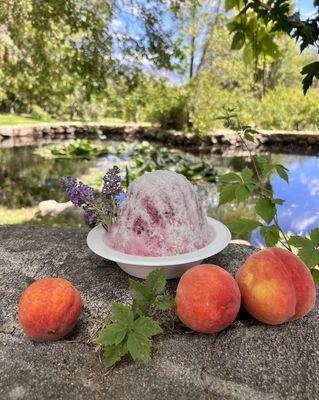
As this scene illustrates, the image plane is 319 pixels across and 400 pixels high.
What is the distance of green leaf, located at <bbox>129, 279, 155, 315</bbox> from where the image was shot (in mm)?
1219

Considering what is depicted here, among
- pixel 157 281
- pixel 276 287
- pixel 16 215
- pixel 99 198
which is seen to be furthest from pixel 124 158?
pixel 276 287

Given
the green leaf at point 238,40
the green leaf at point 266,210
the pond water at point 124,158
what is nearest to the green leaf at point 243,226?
the green leaf at point 266,210

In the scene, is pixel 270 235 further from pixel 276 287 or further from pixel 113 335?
pixel 113 335

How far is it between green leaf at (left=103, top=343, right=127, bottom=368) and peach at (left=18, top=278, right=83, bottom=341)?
0.61ft

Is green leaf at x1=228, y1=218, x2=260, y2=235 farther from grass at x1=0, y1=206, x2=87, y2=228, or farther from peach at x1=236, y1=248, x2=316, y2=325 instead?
grass at x1=0, y1=206, x2=87, y2=228

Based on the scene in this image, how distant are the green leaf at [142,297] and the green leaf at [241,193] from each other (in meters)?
0.45

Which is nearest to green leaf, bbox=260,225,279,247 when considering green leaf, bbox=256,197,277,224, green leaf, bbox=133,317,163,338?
green leaf, bbox=256,197,277,224

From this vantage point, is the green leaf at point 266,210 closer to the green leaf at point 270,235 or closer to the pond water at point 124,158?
the green leaf at point 270,235

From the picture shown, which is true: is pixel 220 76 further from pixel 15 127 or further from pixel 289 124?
pixel 15 127

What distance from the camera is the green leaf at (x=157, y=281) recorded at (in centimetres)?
124

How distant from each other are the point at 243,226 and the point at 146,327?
56cm

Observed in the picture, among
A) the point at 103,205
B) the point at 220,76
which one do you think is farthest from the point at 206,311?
the point at 220,76

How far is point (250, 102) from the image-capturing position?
1490 centimetres

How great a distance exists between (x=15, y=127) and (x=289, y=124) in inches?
406
